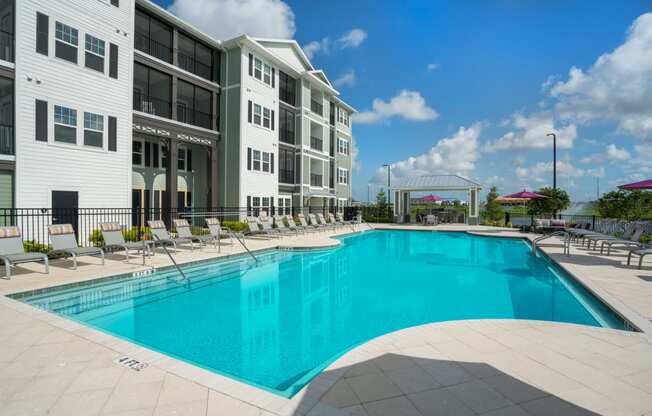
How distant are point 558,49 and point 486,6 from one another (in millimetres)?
5007

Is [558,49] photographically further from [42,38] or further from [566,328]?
[42,38]

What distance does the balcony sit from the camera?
27.3 meters

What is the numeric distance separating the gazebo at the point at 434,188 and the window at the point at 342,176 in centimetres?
603

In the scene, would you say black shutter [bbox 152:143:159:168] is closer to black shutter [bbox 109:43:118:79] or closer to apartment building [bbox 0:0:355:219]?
apartment building [bbox 0:0:355:219]

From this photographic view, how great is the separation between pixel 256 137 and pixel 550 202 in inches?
727

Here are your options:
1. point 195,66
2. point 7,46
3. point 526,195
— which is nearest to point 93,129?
point 7,46

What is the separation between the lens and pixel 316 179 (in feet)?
91.2

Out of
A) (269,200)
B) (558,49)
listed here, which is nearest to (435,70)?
(558,49)

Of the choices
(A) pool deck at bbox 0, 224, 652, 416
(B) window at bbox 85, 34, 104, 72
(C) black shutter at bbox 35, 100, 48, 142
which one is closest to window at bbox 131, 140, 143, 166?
(B) window at bbox 85, 34, 104, 72

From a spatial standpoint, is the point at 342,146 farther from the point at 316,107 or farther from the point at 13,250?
the point at 13,250

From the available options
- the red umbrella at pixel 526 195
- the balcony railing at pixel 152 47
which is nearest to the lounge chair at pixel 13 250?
the balcony railing at pixel 152 47

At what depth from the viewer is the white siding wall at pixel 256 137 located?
19.5 meters

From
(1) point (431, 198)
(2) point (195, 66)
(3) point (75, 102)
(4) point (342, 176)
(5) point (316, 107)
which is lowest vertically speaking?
(1) point (431, 198)

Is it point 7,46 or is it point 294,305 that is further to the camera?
point 7,46
